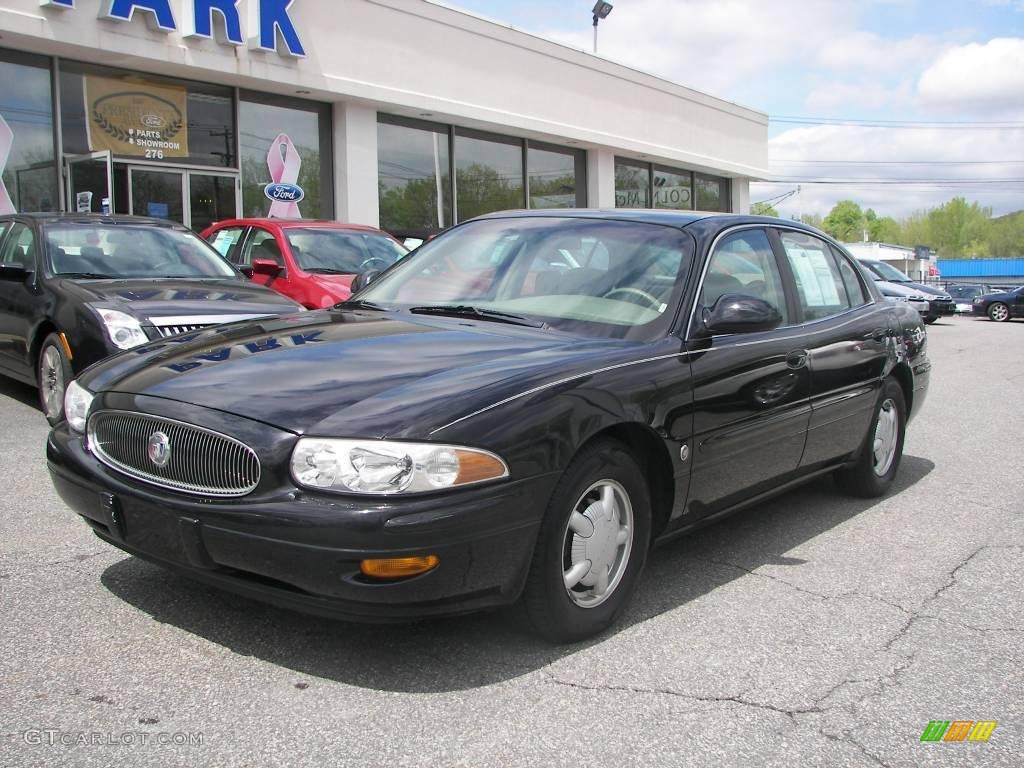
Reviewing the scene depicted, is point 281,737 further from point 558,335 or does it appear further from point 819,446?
point 819,446

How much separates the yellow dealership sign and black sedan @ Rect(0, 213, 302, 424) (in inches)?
256

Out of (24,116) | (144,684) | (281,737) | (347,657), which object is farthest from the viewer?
(24,116)

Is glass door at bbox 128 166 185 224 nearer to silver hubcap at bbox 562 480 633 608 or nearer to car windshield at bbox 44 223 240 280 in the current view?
car windshield at bbox 44 223 240 280

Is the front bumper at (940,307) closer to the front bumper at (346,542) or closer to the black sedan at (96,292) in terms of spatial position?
the black sedan at (96,292)

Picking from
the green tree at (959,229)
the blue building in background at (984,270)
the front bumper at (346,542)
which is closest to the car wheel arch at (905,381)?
the front bumper at (346,542)

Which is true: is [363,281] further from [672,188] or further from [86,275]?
[672,188]

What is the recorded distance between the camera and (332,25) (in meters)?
16.4

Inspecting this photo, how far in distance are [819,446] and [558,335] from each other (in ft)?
5.54

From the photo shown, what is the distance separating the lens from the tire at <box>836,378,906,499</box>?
Result: 5.40 m

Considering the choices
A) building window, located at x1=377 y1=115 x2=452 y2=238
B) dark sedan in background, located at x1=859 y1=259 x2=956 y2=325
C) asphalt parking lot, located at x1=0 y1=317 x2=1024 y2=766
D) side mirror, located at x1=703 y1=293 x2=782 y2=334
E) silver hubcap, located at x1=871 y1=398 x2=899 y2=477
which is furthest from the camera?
dark sedan in background, located at x1=859 y1=259 x2=956 y2=325

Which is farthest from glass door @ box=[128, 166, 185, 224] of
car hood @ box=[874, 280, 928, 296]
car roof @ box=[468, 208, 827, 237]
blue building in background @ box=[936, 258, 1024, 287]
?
blue building in background @ box=[936, 258, 1024, 287]

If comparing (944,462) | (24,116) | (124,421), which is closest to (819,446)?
(944,462)

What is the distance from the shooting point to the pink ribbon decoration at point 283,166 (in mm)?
16609

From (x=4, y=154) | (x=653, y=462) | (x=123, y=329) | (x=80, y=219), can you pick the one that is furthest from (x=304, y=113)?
(x=653, y=462)
